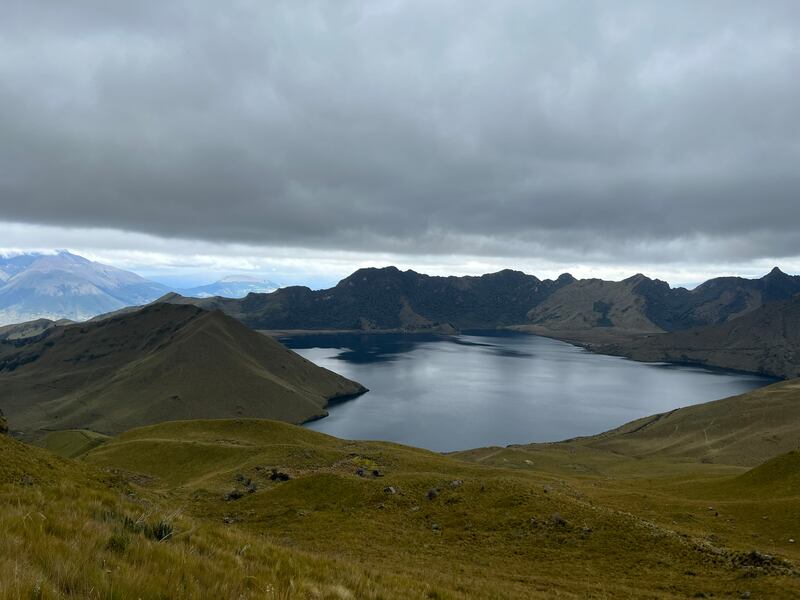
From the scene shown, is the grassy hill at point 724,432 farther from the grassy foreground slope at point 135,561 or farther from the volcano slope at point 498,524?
the grassy foreground slope at point 135,561

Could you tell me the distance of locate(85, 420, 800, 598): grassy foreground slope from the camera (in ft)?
68.6

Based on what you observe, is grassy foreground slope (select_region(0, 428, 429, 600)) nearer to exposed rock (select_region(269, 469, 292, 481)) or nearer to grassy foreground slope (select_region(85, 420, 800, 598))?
grassy foreground slope (select_region(85, 420, 800, 598))

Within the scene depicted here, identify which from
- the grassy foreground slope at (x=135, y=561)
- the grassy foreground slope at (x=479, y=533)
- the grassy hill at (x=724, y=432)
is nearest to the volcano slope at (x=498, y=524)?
the grassy foreground slope at (x=479, y=533)

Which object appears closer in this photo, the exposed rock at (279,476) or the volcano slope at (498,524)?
the volcano slope at (498,524)

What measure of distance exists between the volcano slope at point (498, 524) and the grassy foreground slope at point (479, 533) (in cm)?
10

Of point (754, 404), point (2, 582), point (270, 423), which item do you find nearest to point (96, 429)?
point (270, 423)

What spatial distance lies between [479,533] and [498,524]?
174cm

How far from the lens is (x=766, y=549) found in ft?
95.2

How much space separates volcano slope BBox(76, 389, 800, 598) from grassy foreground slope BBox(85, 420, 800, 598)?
0.10 meters

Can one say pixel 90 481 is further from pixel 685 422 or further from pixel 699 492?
pixel 685 422

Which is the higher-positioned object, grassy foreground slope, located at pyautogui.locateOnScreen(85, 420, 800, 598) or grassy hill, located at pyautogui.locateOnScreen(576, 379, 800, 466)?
grassy foreground slope, located at pyautogui.locateOnScreen(85, 420, 800, 598)

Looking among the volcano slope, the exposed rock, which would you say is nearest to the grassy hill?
the volcano slope

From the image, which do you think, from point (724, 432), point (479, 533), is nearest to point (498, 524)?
point (479, 533)

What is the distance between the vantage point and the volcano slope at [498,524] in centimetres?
2139
